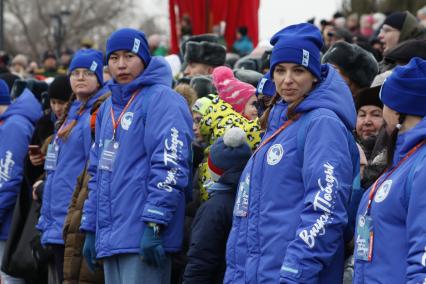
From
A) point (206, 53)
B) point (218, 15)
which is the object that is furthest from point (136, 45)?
point (218, 15)

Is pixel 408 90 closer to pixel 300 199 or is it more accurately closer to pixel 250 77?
pixel 300 199

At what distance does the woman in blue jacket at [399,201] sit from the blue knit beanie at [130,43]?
257cm

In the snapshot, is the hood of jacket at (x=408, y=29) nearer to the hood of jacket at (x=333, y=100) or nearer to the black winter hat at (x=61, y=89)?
the black winter hat at (x=61, y=89)

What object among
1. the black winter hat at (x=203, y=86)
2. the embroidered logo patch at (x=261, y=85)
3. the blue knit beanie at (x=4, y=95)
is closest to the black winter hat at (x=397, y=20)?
the black winter hat at (x=203, y=86)

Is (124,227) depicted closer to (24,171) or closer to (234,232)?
(234,232)

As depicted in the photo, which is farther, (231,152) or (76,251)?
(76,251)

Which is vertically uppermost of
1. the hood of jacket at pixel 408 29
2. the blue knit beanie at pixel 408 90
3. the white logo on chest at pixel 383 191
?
the blue knit beanie at pixel 408 90

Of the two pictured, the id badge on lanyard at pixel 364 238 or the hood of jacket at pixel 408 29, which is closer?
the id badge on lanyard at pixel 364 238

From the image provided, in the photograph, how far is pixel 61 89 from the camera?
30.1ft

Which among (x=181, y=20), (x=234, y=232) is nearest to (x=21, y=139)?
(x=234, y=232)

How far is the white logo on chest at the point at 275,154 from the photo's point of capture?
226 inches

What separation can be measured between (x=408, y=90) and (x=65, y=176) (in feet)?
12.8

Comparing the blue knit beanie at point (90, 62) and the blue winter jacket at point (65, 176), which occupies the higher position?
the blue knit beanie at point (90, 62)

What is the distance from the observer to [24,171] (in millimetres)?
9750
